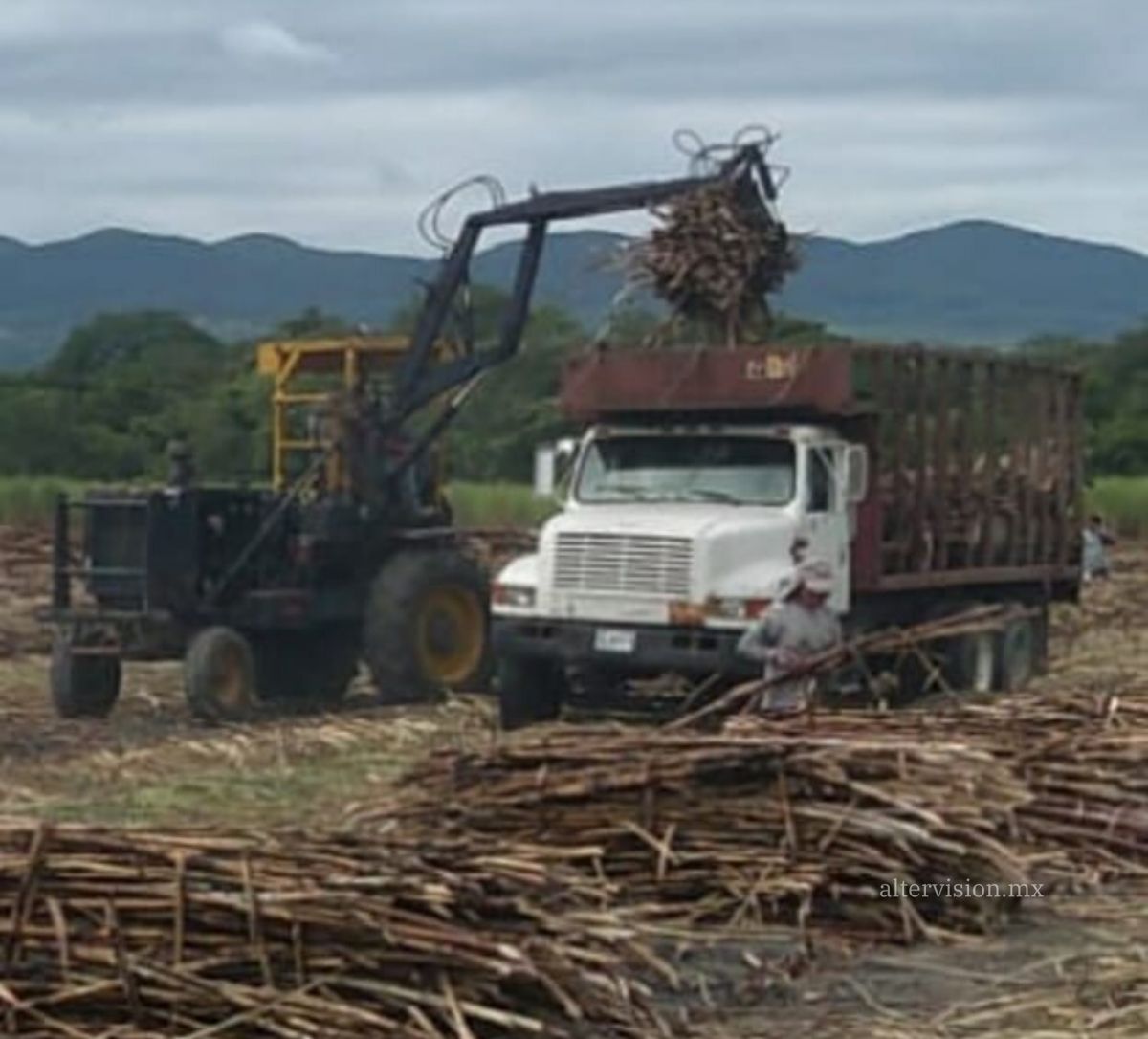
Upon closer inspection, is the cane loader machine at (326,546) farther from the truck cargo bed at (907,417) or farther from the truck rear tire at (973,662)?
the truck rear tire at (973,662)

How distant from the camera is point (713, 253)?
24.0 m

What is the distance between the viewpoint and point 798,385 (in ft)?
73.5

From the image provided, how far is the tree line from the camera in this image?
58500 millimetres

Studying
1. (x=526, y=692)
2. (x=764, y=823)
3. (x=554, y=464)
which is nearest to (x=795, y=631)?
(x=764, y=823)

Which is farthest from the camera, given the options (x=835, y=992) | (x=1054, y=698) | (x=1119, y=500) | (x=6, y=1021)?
(x=1119, y=500)

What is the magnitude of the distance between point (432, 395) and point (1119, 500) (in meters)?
28.0

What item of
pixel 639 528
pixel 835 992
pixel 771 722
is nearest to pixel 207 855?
pixel 835 992

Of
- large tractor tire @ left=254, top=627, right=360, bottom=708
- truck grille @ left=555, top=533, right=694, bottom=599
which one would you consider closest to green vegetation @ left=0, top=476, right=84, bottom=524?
large tractor tire @ left=254, top=627, right=360, bottom=708

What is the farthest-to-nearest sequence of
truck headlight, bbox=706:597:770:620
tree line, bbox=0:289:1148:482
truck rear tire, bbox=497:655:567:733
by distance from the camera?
tree line, bbox=0:289:1148:482, truck rear tire, bbox=497:655:567:733, truck headlight, bbox=706:597:770:620

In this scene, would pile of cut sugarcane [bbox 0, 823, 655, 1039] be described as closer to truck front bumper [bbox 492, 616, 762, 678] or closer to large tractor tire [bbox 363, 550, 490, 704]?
truck front bumper [bbox 492, 616, 762, 678]

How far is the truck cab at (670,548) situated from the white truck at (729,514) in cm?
1

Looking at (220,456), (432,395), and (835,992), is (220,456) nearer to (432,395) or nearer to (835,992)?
(432,395)

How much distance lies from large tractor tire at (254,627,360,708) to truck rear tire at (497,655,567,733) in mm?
2907

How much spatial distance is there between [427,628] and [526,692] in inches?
83.9
